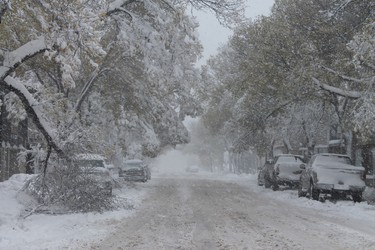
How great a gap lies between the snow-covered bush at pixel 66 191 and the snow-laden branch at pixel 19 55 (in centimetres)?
362

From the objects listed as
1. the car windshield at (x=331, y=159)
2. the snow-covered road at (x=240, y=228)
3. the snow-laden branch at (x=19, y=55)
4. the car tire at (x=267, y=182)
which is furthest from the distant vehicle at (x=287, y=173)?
the snow-laden branch at (x=19, y=55)

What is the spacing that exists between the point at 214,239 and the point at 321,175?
9.54 m

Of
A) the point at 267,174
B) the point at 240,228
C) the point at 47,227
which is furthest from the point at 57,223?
the point at 267,174

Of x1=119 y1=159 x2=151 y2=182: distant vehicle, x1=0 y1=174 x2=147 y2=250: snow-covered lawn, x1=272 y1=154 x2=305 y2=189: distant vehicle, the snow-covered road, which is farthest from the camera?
x1=119 y1=159 x2=151 y2=182: distant vehicle

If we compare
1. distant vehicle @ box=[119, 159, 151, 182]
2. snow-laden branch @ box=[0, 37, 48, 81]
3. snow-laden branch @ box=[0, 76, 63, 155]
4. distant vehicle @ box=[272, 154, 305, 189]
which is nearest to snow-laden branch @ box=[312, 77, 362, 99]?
distant vehicle @ box=[272, 154, 305, 189]

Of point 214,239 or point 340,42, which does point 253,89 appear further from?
point 214,239

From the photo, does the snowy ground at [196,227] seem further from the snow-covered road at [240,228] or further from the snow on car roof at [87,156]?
the snow on car roof at [87,156]

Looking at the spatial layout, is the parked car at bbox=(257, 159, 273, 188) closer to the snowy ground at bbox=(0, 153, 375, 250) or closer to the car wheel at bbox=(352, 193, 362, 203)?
the car wheel at bbox=(352, 193, 362, 203)

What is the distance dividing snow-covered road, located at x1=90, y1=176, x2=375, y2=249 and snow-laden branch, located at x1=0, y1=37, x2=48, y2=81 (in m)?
4.27

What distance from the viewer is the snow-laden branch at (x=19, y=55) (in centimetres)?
1107

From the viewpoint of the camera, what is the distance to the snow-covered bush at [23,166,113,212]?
13.7m

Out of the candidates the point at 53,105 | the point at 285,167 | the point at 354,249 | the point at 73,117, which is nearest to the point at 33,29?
the point at 53,105

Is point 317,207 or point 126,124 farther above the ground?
point 126,124

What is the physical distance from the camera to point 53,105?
41.6 ft
